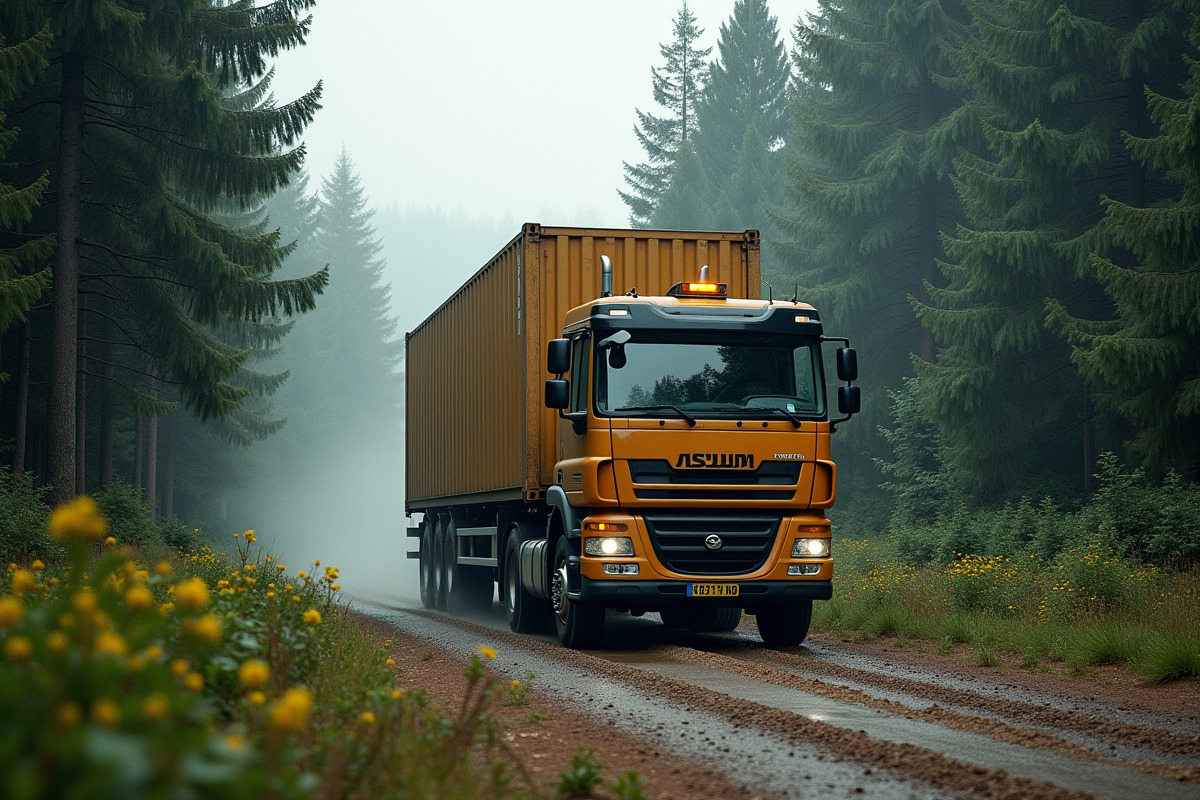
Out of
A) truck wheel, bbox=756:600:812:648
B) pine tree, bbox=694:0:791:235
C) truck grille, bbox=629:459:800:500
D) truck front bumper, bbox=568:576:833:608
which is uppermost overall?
pine tree, bbox=694:0:791:235

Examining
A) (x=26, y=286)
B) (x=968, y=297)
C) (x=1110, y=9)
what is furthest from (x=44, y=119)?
(x=1110, y=9)

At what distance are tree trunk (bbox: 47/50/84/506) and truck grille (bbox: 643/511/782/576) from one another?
43.4 ft

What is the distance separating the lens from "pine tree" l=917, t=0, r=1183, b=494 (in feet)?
82.3

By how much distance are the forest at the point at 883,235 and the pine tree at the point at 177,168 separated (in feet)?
0.19

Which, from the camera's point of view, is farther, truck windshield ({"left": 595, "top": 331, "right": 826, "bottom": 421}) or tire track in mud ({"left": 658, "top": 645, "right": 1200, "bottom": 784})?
truck windshield ({"left": 595, "top": 331, "right": 826, "bottom": 421})

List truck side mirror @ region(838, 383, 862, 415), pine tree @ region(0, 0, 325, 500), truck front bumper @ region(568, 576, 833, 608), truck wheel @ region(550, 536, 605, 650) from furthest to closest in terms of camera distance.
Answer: pine tree @ region(0, 0, 325, 500) → truck side mirror @ region(838, 383, 862, 415) → truck wheel @ region(550, 536, 605, 650) → truck front bumper @ region(568, 576, 833, 608)

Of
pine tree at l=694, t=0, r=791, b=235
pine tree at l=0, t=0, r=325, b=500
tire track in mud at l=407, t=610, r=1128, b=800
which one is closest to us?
tire track in mud at l=407, t=610, r=1128, b=800

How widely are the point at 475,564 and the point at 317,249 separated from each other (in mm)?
73154

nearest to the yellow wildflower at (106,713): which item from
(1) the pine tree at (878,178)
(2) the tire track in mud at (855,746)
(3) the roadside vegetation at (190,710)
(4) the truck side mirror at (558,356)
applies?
(3) the roadside vegetation at (190,710)

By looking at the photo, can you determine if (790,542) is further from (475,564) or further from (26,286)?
(26,286)

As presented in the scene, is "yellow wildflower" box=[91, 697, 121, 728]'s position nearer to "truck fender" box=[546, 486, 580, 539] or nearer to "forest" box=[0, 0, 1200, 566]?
A: "truck fender" box=[546, 486, 580, 539]

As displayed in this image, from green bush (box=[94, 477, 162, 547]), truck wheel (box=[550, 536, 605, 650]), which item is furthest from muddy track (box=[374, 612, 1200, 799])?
green bush (box=[94, 477, 162, 547])

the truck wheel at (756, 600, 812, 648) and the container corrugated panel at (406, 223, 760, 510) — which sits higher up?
the container corrugated panel at (406, 223, 760, 510)

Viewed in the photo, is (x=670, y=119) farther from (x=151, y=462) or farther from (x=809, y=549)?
(x=809, y=549)
